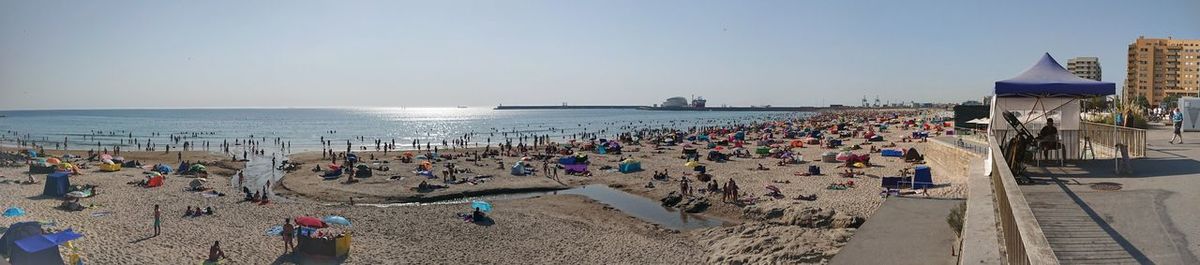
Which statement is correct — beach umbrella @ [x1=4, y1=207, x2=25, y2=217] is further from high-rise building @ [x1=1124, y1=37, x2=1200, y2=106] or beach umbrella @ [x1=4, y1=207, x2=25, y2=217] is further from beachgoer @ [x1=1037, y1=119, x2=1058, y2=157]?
high-rise building @ [x1=1124, y1=37, x2=1200, y2=106]

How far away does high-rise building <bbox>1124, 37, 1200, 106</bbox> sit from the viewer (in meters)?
84.5

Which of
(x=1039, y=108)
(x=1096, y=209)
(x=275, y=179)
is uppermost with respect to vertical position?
(x=1039, y=108)

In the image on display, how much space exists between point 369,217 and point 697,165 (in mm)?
17825

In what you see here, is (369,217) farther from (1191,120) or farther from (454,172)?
(1191,120)

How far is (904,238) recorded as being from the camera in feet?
33.4

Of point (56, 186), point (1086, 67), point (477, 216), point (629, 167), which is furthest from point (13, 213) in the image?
point (1086, 67)

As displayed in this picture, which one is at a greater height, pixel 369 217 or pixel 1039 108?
pixel 1039 108

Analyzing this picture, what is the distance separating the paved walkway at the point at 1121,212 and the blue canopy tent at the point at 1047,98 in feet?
2.97

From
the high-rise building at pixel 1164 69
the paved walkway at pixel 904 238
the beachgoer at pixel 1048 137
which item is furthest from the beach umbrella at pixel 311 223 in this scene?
the high-rise building at pixel 1164 69

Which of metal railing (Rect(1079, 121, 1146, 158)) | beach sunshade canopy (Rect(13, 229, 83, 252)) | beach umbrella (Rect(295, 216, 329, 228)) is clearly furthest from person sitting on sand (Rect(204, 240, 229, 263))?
metal railing (Rect(1079, 121, 1146, 158))

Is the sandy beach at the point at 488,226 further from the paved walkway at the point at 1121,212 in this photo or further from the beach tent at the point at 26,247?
the paved walkway at the point at 1121,212

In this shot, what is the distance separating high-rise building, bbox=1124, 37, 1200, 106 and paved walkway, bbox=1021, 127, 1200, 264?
3680 inches

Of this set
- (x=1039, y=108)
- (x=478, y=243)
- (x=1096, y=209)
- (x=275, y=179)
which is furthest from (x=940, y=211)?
(x=275, y=179)

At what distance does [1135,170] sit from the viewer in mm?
10531
